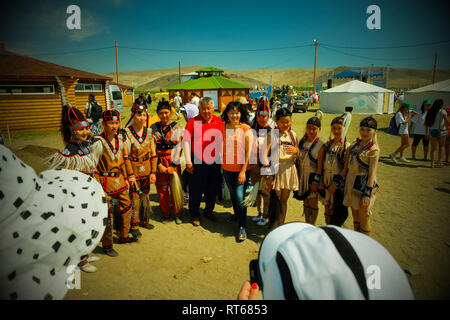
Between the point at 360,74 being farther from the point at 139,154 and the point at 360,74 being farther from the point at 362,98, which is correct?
the point at 139,154

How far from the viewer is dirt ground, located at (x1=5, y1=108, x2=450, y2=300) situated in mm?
2703

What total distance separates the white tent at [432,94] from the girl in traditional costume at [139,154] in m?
19.4

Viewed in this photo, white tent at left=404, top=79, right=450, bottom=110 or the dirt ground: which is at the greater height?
white tent at left=404, top=79, right=450, bottom=110

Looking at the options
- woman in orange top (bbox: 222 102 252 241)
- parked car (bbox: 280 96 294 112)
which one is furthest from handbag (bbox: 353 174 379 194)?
parked car (bbox: 280 96 294 112)

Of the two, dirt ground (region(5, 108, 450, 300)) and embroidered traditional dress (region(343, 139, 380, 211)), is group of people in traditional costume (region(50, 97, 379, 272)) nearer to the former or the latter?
embroidered traditional dress (region(343, 139, 380, 211))

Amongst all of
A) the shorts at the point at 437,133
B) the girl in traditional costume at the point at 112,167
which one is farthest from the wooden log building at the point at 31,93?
the shorts at the point at 437,133

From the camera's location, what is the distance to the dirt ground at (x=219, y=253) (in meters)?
2.70

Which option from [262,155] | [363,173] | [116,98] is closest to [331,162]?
[363,173]

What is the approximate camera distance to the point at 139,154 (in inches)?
144

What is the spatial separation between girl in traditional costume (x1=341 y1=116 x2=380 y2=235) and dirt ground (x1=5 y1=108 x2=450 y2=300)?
3.19ft

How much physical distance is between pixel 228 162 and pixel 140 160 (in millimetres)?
1384

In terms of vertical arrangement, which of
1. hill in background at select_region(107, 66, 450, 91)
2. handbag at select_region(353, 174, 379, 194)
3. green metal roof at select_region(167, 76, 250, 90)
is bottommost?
handbag at select_region(353, 174, 379, 194)
